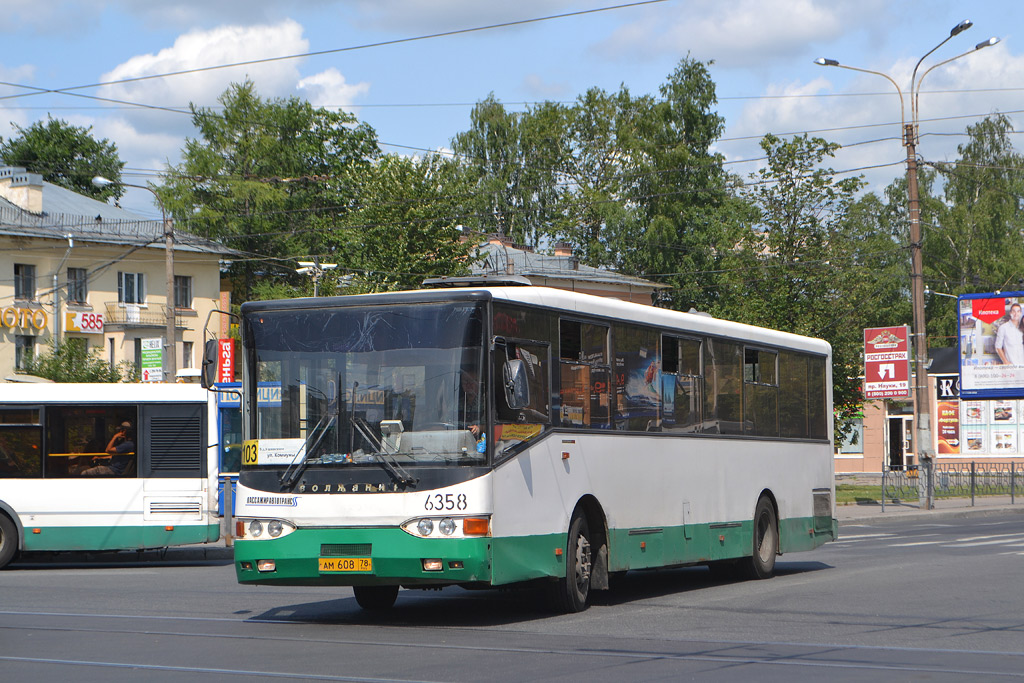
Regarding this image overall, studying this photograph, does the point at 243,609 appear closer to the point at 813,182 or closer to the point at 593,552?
the point at 593,552

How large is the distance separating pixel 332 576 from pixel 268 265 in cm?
6158

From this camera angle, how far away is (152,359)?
99.9 feet

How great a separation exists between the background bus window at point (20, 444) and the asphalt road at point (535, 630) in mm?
2332

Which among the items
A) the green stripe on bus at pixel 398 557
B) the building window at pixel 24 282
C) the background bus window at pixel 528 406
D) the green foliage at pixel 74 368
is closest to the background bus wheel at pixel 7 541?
the green stripe on bus at pixel 398 557

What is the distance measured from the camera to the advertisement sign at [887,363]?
32.7 metres

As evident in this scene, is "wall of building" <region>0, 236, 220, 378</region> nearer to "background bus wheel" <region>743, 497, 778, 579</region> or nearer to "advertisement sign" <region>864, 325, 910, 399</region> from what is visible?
"advertisement sign" <region>864, 325, 910, 399</region>

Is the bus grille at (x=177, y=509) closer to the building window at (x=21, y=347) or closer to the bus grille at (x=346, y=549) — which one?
the bus grille at (x=346, y=549)

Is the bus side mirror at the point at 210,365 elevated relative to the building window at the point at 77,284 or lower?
lower

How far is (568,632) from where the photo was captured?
1089cm

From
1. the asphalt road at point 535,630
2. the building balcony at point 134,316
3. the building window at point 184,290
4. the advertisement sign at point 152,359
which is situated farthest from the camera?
the building window at point 184,290

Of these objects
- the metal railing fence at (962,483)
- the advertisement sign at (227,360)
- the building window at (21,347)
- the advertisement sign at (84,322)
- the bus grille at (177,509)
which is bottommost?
the metal railing fence at (962,483)

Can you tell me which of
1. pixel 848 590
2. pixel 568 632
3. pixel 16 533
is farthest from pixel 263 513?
pixel 16 533

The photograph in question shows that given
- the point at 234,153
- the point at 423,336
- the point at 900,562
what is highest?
the point at 234,153

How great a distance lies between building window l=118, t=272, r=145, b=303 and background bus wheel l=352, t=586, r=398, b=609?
5019 centimetres
